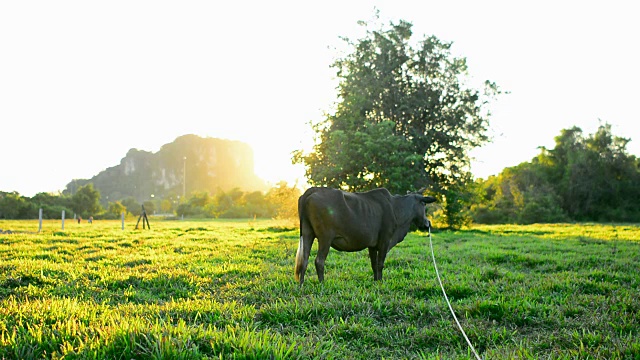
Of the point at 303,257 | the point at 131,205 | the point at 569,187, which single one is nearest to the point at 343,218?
the point at 303,257

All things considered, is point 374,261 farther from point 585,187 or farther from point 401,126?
point 585,187

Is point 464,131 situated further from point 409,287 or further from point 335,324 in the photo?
point 335,324

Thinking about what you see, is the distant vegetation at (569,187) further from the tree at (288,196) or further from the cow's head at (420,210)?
the cow's head at (420,210)

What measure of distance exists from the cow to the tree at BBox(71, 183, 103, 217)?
248 feet

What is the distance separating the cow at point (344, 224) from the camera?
273 inches

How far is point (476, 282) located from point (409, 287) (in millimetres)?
1414

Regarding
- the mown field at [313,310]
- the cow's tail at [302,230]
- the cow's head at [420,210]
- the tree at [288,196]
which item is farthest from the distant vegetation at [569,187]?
the cow's tail at [302,230]

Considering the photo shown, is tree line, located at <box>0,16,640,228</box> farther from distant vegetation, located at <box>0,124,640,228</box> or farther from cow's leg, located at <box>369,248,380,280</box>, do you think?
distant vegetation, located at <box>0,124,640,228</box>

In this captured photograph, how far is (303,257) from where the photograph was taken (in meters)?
6.93

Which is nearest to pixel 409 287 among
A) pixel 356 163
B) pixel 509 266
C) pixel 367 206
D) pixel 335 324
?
pixel 367 206

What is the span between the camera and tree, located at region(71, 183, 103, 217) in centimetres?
7331

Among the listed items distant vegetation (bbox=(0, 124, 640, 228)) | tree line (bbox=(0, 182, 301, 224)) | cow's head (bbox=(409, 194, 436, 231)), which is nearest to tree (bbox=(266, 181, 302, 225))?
tree line (bbox=(0, 182, 301, 224))

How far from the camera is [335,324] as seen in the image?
454 cm

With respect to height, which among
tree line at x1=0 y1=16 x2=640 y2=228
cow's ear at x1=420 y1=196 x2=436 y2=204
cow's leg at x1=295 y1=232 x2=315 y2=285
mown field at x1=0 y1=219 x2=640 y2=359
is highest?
tree line at x1=0 y1=16 x2=640 y2=228
